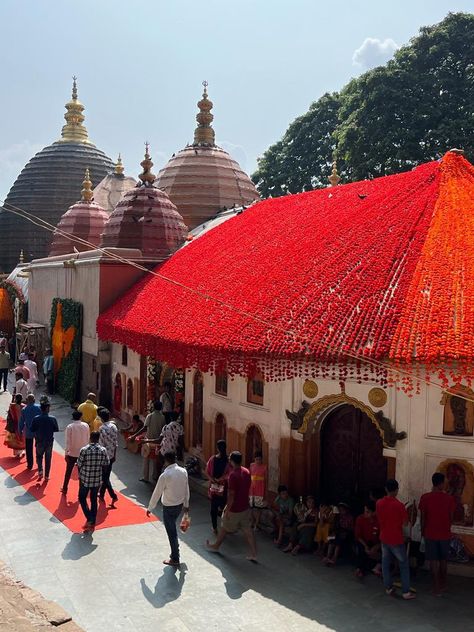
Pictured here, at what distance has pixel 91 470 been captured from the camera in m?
9.46

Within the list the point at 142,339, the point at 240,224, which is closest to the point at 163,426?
the point at 142,339

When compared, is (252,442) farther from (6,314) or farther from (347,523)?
(6,314)

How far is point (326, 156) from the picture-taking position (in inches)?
1449

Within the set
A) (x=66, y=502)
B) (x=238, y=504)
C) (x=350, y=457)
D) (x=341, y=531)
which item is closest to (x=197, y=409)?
(x=66, y=502)

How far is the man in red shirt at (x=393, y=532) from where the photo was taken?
753 centimetres

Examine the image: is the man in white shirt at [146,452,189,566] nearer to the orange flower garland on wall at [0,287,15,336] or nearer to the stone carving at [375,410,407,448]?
the stone carving at [375,410,407,448]

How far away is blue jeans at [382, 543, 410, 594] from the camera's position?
755 centimetres

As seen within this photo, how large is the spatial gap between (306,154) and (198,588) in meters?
32.5

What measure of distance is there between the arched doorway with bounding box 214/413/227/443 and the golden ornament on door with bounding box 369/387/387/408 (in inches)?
140

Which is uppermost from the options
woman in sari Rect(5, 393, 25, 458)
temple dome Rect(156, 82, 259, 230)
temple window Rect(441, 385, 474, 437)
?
temple dome Rect(156, 82, 259, 230)

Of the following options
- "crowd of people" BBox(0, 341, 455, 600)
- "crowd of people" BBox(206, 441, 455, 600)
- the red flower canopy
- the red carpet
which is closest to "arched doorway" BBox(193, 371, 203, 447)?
the red flower canopy

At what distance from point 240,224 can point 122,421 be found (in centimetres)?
605

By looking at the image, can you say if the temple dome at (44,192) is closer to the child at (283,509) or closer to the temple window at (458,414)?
the child at (283,509)

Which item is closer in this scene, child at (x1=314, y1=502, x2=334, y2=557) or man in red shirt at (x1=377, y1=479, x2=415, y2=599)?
man in red shirt at (x1=377, y1=479, x2=415, y2=599)
